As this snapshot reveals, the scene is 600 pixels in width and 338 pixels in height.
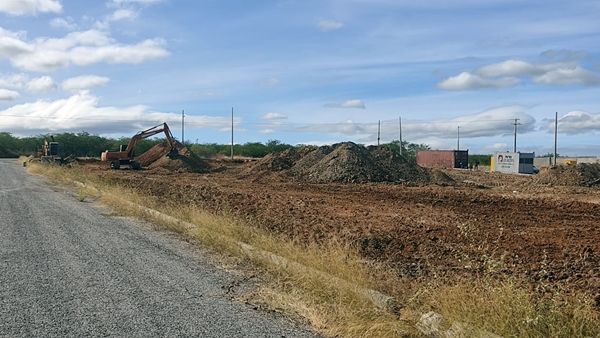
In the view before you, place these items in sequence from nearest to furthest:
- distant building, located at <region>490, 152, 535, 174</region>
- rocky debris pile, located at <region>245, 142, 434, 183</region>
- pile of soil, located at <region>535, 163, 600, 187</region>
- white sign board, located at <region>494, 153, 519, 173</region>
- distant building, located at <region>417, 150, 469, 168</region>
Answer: rocky debris pile, located at <region>245, 142, 434, 183</region>
pile of soil, located at <region>535, 163, 600, 187</region>
distant building, located at <region>490, 152, 535, 174</region>
white sign board, located at <region>494, 153, 519, 173</region>
distant building, located at <region>417, 150, 469, 168</region>

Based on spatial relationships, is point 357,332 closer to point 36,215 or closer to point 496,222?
point 496,222

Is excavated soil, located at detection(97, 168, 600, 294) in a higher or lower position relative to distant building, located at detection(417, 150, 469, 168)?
lower

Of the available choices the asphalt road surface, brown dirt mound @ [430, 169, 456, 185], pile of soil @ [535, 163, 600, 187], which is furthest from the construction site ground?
pile of soil @ [535, 163, 600, 187]

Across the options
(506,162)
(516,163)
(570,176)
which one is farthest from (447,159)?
(570,176)

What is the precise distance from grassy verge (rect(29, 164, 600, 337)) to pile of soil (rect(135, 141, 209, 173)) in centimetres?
4254

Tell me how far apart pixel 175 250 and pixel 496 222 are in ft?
29.1

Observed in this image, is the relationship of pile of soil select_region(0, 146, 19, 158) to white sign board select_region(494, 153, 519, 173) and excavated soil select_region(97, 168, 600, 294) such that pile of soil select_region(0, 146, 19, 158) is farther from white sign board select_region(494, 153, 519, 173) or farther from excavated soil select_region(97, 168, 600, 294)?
excavated soil select_region(97, 168, 600, 294)

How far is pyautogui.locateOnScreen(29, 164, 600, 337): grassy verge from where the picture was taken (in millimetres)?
5453

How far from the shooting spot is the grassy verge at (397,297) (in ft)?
17.9

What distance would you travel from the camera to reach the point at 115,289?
7746mm

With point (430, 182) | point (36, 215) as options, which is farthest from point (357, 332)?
point (430, 182)

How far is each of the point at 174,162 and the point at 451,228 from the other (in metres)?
42.2

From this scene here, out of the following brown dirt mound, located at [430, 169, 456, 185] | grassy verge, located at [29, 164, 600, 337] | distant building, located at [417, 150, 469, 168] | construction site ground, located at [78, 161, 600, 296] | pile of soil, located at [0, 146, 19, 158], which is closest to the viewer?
grassy verge, located at [29, 164, 600, 337]

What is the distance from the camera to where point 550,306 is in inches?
228
